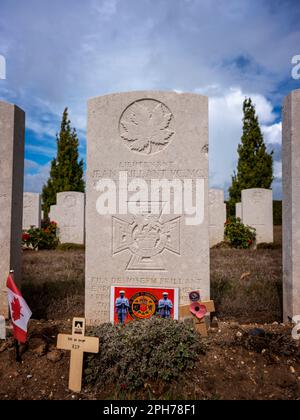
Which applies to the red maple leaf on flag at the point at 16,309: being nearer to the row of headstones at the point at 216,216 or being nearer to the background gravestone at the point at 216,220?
the row of headstones at the point at 216,216

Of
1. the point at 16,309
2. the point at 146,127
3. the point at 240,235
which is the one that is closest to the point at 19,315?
the point at 16,309

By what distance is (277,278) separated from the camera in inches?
251

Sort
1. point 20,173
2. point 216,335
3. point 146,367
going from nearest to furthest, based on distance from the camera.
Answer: point 146,367, point 216,335, point 20,173

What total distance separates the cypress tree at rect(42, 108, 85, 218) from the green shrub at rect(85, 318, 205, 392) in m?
17.8

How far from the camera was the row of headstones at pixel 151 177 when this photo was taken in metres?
3.82

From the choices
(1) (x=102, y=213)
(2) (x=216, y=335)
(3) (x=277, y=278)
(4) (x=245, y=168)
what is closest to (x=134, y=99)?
(1) (x=102, y=213)

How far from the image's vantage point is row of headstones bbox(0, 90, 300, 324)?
382cm

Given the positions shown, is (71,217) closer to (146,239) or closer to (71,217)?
(71,217)

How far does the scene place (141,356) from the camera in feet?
8.91

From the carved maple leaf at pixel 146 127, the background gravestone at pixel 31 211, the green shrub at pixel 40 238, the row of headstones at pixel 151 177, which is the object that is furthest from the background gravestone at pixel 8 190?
the background gravestone at pixel 31 211

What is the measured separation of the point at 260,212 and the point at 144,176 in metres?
10.6

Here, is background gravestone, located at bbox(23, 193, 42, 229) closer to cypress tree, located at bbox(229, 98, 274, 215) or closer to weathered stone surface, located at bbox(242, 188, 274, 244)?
weathered stone surface, located at bbox(242, 188, 274, 244)

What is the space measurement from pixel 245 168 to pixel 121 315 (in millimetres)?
17282

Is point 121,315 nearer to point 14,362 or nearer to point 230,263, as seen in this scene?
point 14,362
